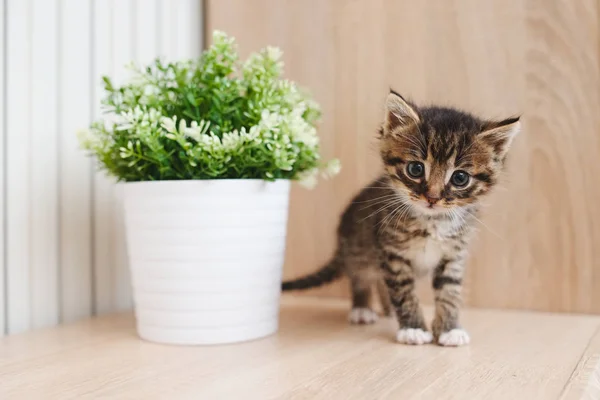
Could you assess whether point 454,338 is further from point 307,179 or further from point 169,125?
point 169,125

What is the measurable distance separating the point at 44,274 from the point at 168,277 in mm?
322

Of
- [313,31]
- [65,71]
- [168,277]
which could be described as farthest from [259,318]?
[313,31]

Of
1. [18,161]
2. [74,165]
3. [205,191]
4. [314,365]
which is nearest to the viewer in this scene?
[314,365]

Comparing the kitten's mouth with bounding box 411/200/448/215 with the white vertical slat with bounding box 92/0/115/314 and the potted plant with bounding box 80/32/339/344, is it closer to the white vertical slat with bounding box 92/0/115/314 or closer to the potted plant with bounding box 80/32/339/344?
the potted plant with bounding box 80/32/339/344

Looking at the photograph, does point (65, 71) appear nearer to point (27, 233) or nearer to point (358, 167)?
point (27, 233)

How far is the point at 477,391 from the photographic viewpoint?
30.3 inches

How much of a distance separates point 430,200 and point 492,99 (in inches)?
17.0

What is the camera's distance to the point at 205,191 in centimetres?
101

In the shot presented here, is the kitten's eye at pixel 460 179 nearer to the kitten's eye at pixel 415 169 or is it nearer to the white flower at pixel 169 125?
the kitten's eye at pixel 415 169

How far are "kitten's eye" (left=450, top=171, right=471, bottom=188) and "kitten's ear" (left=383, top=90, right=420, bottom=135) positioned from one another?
0.12m

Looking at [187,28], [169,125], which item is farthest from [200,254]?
[187,28]

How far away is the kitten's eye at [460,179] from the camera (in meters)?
1.05

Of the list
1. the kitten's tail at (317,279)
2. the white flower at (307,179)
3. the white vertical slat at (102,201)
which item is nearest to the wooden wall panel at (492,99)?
the kitten's tail at (317,279)

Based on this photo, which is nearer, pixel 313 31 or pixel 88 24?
pixel 88 24
